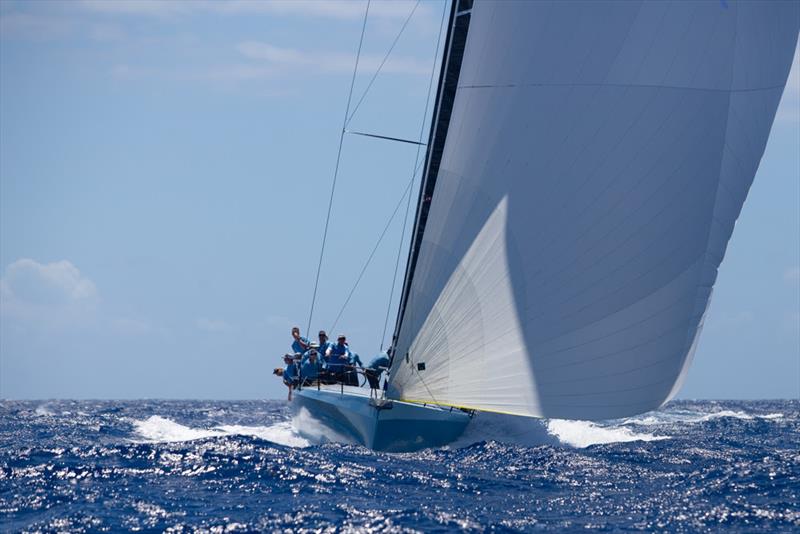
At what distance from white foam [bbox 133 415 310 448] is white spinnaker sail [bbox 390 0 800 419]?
20.3ft

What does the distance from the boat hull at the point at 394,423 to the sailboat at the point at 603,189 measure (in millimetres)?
1462

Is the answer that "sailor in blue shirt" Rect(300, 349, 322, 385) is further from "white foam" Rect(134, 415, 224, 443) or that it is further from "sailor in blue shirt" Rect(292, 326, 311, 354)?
"white foam" Rect(134, 415, 224, 443)

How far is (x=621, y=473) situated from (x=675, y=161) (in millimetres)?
3825

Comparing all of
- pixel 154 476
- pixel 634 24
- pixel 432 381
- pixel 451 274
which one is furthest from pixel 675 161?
pixel 154 476

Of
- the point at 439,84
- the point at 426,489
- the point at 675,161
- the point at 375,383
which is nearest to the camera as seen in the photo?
the point at 426,489

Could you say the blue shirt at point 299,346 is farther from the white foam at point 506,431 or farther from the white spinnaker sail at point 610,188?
the white spinnaker sail at point 610,188

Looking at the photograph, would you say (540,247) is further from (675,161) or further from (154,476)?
(154,476)

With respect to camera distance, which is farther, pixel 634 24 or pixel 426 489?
pixel 634 24

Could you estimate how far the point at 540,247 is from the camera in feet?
41.6

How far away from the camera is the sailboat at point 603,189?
12398 millimetres

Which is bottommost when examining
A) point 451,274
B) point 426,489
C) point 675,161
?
point 426,489

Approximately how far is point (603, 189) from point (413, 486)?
13.4ft

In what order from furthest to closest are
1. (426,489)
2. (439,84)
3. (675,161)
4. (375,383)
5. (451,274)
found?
(375,383), (439,84), (451,274), (675,161), (426,489)

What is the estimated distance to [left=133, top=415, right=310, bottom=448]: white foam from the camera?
19.2 m
